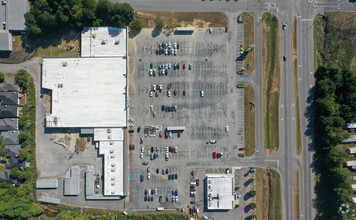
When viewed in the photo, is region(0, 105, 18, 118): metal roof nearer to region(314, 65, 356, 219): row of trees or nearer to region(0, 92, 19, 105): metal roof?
region(0, 92, 19, 105): metal roof

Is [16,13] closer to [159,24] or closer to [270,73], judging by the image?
[159,24]

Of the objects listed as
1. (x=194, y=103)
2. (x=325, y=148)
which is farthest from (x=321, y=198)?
(x=194, y=103)

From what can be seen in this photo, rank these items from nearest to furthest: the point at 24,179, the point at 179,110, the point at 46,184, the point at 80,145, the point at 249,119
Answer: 1. the point at 24,179
2. the point at 46,184
3. the point at 80,145
4. the point at 179,110
5. the point at 249,119

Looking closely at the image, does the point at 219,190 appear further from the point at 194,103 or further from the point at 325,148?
the point at 325,148

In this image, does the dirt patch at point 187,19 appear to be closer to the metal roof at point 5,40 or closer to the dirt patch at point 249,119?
the dirt patch at point 249,119

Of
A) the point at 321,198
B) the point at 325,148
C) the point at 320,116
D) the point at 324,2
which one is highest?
the point at 324,2

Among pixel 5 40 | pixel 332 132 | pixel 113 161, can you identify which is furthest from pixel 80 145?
pixel 332 132

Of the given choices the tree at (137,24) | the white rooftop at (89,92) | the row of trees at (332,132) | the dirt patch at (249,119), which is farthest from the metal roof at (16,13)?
the row of trees at (332,132)
